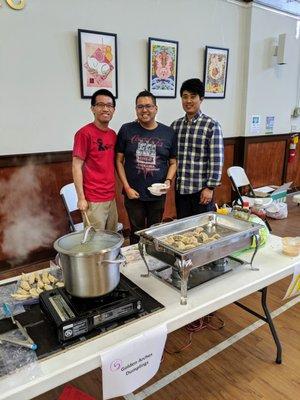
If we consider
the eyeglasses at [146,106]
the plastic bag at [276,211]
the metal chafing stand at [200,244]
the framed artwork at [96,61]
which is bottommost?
the plastic bag at [276,211]

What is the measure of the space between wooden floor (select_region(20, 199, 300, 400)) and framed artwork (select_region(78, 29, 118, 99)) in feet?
7.10

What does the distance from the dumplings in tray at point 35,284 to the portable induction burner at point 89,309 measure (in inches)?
4.9

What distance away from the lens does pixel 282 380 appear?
1554mm

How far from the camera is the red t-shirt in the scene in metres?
1.90

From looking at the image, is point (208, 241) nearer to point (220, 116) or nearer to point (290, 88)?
point (220, 116)

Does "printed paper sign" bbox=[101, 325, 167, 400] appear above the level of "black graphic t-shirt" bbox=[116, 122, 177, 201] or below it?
below

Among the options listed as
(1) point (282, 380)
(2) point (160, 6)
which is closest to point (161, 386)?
(1) point (282, 380)

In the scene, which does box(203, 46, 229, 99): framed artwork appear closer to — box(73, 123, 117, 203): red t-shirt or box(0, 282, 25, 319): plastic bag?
box(73, 123, 117, 203): red t-shirt

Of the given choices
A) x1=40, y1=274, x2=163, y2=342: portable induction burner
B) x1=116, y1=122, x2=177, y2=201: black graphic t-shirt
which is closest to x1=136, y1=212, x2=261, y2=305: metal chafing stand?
x1=40, y1=274, x2=163, y2=342: portable induction burner

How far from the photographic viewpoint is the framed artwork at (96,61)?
2682 mm

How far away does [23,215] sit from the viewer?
8.75 ft

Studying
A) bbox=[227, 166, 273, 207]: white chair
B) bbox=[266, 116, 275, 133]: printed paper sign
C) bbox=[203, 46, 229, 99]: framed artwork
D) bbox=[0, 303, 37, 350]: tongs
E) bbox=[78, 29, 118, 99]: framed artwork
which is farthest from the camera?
bbox=[266, 116, 275, 133]: printed paper sign

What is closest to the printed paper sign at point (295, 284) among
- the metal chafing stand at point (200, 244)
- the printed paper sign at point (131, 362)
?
the metal chafing stand at point (200, 244)

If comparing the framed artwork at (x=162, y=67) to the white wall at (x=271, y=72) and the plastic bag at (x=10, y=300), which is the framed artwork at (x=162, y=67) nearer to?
the white wall at (x=271, y=72)
